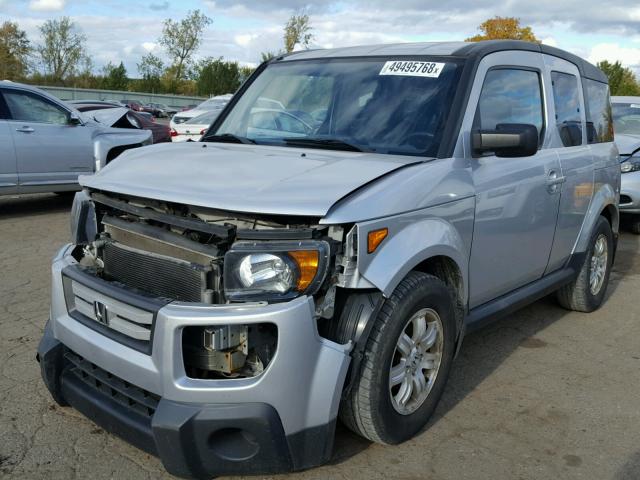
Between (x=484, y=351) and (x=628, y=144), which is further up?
(x=628, y=144)

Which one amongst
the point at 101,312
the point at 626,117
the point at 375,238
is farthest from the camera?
the point at 626,117

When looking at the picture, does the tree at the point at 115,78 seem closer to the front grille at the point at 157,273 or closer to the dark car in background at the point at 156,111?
the dark car in background at the point at 156,111

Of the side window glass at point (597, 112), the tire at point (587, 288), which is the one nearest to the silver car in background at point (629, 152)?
the side window glass at point (597, 112)

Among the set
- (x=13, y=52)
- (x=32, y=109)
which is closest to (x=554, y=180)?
(x=32, y=109)

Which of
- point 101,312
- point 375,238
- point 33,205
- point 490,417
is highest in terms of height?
point 375,238

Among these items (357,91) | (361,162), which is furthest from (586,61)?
(361,162)

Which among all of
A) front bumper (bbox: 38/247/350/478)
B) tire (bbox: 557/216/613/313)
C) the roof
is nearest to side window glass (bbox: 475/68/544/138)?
the roof

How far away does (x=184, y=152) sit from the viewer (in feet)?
11.5

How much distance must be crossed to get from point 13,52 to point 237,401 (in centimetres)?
7137

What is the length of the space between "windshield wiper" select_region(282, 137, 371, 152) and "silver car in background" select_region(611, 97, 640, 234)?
6290 mm

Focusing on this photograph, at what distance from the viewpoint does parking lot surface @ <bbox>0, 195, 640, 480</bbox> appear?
295 cm

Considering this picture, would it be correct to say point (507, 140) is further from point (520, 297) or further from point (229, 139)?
point (229, 139)

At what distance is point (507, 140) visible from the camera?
3.32 meters

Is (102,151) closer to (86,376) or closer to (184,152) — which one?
(184,152)
